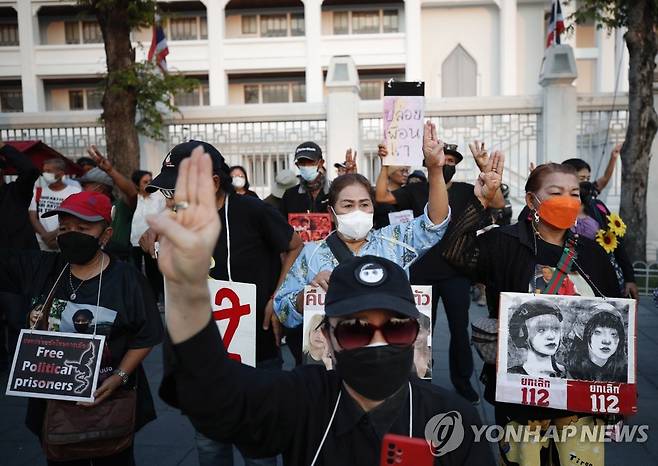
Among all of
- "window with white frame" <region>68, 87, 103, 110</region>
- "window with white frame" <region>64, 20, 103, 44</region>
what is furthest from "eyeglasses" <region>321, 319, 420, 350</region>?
"window with white frame" <region>68, 87, 103, 110</region>

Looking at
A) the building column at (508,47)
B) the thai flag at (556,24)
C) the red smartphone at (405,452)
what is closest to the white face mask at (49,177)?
the red smartphone at (405,452)

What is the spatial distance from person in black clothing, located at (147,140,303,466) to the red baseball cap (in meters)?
0.26

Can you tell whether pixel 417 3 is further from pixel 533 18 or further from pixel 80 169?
pixel 80 169

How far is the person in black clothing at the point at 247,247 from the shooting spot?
338 centimetres

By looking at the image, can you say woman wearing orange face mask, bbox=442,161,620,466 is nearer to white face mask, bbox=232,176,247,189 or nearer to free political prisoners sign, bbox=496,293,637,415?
free political prisoners sign, bbox=496,293,637,415

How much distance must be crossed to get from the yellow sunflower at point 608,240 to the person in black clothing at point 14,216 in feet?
14.7

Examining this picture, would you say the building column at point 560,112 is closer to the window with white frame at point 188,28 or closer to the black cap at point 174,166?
the black cap at point 174,166

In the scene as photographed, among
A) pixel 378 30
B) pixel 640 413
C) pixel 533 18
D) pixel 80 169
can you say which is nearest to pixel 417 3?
pixel 378 30

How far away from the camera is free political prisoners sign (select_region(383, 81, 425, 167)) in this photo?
5186 millimetres

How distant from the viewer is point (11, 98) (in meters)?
32.8

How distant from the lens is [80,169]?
30.5ft

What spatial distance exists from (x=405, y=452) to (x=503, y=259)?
72.8 inches

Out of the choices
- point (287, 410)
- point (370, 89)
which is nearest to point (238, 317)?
point (287, 410)

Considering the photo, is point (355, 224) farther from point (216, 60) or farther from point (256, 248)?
point (216, 60)
